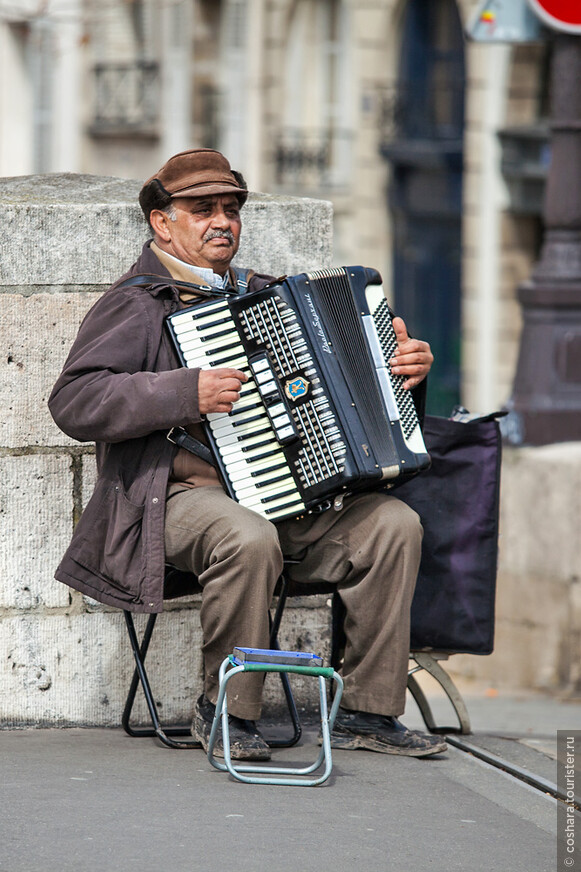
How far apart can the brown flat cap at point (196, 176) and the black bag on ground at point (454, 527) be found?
93cm

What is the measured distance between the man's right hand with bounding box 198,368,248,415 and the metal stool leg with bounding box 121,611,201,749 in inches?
25.0

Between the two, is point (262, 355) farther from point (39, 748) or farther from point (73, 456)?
point (39, 748)

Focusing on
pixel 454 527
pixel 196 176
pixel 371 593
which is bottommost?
pixel 371 593

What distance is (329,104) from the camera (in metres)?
18.7

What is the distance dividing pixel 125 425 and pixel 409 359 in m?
0.82

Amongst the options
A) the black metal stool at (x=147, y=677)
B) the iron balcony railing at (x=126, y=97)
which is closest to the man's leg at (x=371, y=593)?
the black metal stool at (x=147, y=677)

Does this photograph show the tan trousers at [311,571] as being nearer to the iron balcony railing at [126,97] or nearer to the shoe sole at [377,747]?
the shoe sole at [377,747]

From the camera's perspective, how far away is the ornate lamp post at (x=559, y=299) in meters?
8.69

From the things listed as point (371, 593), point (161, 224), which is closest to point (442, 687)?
point (371, 593)

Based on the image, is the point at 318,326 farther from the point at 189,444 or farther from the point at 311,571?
the point at 311,571

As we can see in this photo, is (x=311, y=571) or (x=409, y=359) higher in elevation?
(x=409, y=359)

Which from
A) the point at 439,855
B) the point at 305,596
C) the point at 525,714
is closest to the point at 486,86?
the point at 525,714

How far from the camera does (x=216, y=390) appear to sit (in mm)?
4387

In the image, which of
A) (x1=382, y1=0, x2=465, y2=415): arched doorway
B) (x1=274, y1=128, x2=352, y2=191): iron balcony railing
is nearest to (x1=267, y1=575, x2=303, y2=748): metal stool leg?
(x1=382, y1=0, x2=465, y2=415): arched doorway
